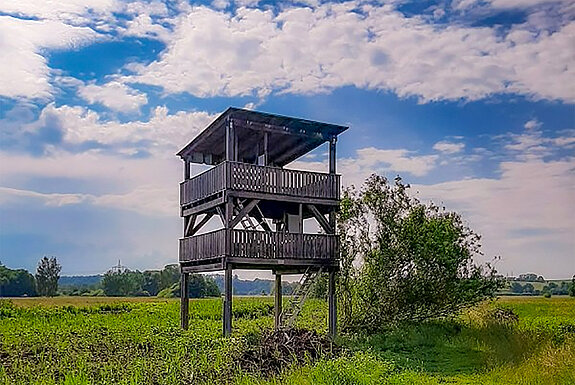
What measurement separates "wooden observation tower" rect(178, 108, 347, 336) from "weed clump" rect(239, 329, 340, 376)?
111 inches

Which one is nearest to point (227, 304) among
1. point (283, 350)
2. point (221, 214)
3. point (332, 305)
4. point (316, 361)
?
point (221, 214)

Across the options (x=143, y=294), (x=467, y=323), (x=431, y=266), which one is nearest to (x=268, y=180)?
(x=431, y=266)

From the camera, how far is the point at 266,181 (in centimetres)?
1903

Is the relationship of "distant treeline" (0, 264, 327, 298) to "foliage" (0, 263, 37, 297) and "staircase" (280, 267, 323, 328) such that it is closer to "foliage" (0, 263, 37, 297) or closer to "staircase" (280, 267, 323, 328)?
"foliage" (0, 263, 37, 297)

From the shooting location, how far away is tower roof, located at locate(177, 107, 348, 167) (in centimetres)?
1925

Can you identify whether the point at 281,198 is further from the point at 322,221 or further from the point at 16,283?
the point at 16,283

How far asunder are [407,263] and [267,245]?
415 centimetres

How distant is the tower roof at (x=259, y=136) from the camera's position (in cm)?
1925

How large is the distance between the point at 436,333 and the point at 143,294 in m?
55.1

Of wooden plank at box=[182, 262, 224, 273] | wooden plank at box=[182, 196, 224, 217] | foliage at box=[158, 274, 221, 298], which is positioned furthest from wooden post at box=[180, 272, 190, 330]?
foliage at box=[158, 274, 221, 298]

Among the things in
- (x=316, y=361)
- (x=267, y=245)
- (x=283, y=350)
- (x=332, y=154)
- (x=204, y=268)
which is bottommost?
(x=316, y=361)

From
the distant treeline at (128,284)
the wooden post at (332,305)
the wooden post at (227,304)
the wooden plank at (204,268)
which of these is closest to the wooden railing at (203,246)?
the wooden plank at (204,268)

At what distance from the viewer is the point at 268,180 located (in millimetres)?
19062

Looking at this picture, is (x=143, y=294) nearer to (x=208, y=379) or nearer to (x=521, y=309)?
(x=521, y=309)
